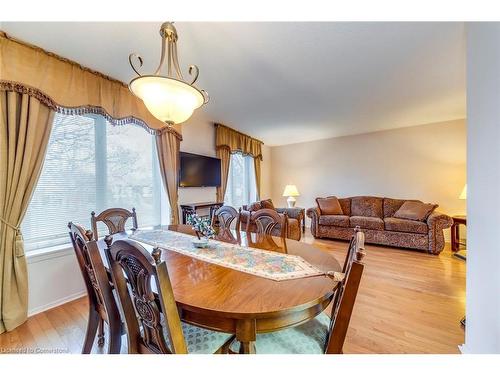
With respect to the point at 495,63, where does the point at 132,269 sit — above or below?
below

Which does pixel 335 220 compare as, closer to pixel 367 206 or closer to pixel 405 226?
pixel 367 206

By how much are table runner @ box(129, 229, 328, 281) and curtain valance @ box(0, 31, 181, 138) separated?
1.49m

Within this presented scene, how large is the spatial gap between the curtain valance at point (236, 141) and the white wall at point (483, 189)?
339 cm

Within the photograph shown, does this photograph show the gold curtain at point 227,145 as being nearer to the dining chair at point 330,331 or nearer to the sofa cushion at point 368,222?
the sofa cushion at point 368,222

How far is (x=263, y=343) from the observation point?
3.21ft

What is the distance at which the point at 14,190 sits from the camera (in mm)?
1718

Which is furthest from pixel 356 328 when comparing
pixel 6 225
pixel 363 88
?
pixel 6 225

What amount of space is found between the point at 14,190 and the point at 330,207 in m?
4.91

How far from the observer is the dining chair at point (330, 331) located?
80 cm

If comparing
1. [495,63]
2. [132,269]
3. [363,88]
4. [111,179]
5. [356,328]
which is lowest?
[356,328]

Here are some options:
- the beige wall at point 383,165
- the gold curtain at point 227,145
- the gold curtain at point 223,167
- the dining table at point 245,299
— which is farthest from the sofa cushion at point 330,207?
the dining table at point 245,299

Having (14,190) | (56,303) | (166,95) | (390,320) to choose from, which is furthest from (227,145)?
(390,320)

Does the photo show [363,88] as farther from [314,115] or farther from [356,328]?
[356,328]

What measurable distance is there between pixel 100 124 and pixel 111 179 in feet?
2.17
